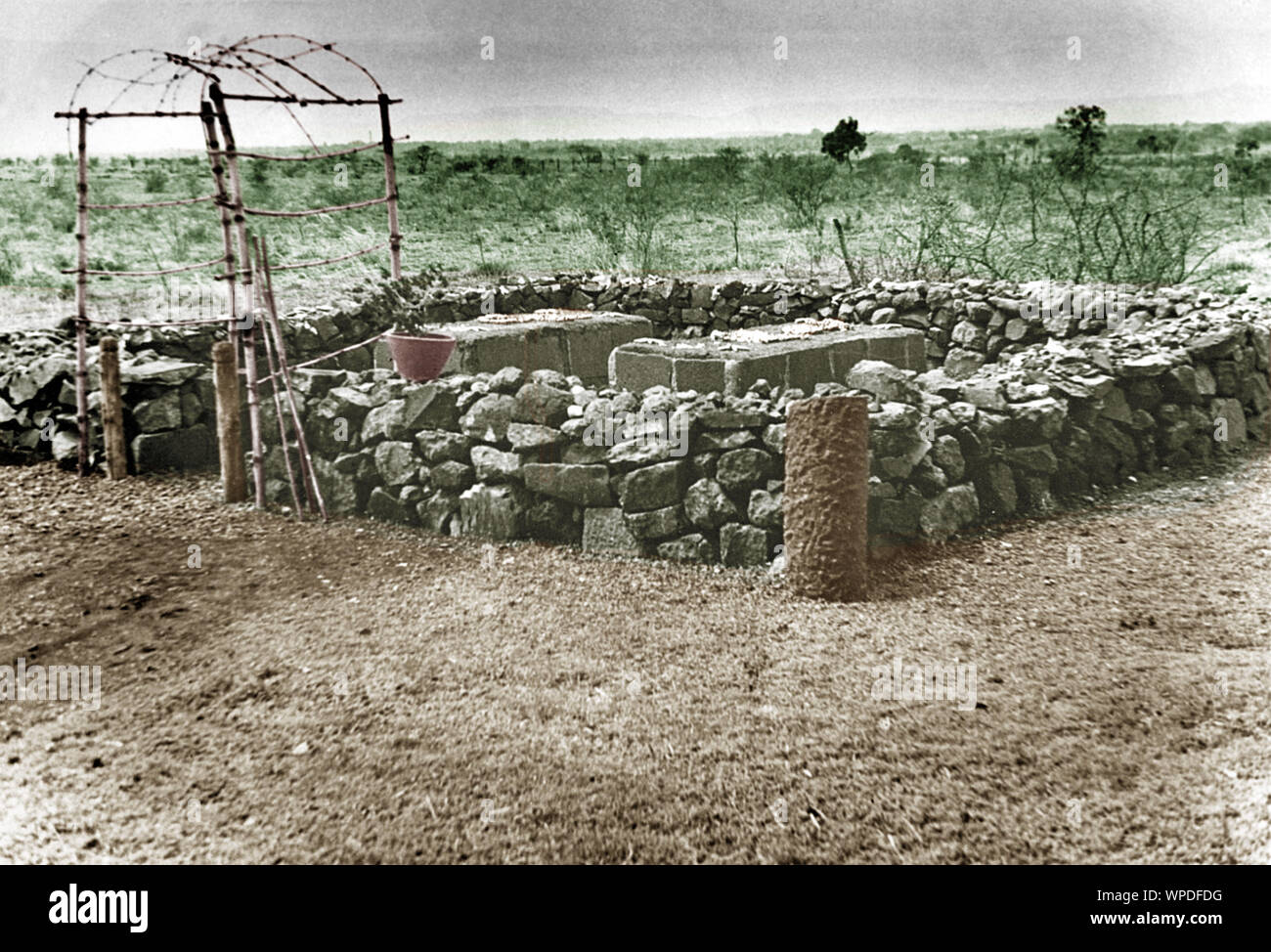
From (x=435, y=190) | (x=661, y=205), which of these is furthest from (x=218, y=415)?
(x=661, y=205)

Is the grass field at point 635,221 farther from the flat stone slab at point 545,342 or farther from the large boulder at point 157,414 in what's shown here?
the large boulder at point 157,414

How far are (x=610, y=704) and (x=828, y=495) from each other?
1646 mm

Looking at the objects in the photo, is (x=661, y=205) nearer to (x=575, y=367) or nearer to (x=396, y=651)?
(x=575, y=367)

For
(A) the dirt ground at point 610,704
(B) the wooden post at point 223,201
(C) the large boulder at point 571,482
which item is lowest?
(A) the dirt ground at point 610,704

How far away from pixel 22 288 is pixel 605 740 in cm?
1091

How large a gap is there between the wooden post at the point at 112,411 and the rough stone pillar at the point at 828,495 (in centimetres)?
460

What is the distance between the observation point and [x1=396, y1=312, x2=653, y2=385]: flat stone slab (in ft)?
29.3

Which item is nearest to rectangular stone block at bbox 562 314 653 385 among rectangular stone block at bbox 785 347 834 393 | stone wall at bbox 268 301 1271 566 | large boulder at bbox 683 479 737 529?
rectangular stone block at bbox 785 347 834 393

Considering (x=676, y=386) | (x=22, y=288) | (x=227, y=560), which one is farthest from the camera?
(x=22, y=288)

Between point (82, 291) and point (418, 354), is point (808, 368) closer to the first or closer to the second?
point (418, 354)

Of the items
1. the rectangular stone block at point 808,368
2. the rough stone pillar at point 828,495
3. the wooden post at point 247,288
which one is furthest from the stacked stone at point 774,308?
the rough stone pillar at point 828,495

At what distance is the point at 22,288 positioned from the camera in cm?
1180

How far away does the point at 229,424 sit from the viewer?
6652 mm

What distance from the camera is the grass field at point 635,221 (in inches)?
467
